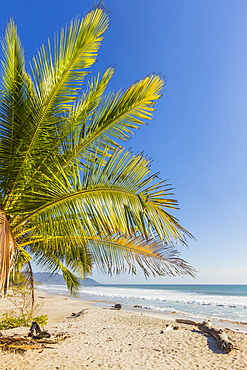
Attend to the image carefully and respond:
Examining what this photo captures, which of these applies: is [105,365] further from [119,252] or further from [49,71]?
[49,71]

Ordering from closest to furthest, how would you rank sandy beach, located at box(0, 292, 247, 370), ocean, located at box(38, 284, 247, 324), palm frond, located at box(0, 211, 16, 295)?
palm frond, located at box(0, 211, 16, 295), sandy beach, located at box(0, 292, 247, 370), ocean, located at box(38, 284, 247, 324)

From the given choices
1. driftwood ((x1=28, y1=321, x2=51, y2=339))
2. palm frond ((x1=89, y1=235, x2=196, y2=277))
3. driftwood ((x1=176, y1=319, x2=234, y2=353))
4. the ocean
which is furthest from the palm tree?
the ocean

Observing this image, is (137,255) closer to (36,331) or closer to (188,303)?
(36,331)

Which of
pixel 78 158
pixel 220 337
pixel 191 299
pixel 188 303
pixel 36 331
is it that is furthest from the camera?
pixel 191 299

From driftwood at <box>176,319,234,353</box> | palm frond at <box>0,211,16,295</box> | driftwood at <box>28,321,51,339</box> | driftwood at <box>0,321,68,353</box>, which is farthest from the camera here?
driftwood at <box>176,319,234,353</box>

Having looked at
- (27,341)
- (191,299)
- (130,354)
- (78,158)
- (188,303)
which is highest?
(78,158)

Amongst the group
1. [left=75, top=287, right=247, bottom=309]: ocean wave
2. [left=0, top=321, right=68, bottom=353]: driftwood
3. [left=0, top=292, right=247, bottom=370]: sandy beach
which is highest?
[left=0, top=321, right=68, bottom=353]: driftwood

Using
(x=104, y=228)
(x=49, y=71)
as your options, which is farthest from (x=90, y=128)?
(x=104, y=228)

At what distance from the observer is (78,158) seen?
4.51 meters

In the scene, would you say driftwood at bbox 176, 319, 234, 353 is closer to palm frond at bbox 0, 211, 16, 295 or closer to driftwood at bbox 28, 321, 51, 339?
driftwood at bbox 28, 321, 51, 339

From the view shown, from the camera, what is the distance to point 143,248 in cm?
446

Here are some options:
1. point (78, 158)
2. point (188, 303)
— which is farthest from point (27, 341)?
point (188, 303)

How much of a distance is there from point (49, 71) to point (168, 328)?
977 cm

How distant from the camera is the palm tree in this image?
3.56 m
